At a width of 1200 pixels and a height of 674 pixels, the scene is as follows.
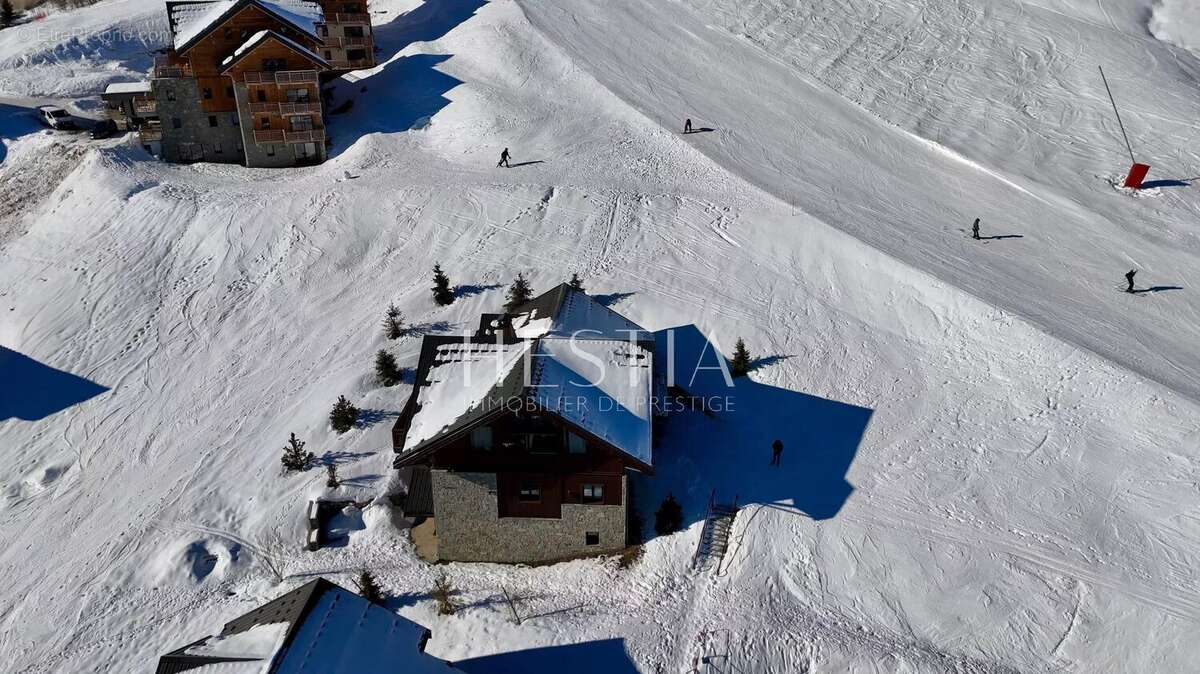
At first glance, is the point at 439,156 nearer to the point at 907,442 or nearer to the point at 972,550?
the point at 907,442

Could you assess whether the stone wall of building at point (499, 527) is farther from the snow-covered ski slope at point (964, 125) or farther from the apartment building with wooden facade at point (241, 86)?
the apartment building with wooden facade at point (241, 86)

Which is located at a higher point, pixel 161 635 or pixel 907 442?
pixel 907 442

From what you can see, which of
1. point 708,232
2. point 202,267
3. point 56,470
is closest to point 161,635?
point 56,470

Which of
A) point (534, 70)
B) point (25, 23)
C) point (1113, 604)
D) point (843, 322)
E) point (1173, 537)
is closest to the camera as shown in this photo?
Result: point (1113, 604)

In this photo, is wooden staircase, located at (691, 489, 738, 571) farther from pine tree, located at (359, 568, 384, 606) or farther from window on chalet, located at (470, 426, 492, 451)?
pine tree, located at (359, 568, 384, 606)

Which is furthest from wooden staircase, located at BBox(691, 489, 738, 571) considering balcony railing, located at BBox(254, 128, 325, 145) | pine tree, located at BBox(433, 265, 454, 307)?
balcony railing, located at BBox(254, 128, 325, 145)
